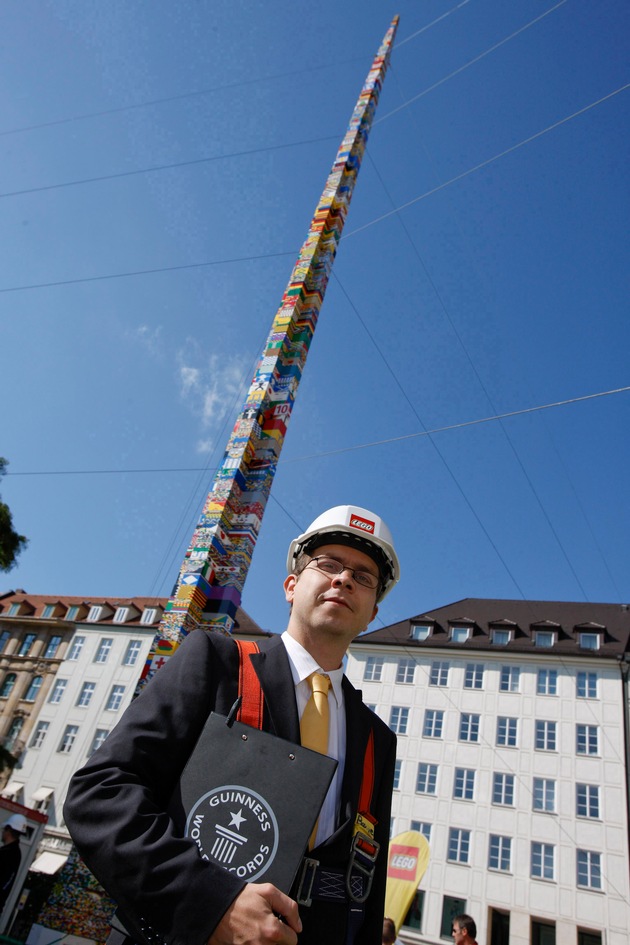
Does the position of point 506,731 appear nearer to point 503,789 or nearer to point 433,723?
point 503,789

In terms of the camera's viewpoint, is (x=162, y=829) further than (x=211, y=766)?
No

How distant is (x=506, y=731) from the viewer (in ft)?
91.2

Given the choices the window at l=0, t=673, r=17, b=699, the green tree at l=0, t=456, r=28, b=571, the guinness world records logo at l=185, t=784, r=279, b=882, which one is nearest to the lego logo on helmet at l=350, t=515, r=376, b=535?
the guinness world records logo at l=185, t=784, r=279, b=882

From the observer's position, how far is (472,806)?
26.3 metres

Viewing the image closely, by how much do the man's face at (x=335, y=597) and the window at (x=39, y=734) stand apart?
38501 millimetres

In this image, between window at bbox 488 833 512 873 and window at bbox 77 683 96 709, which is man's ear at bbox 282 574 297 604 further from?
window at bbox 77 683 96 709

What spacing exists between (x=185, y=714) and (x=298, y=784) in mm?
351

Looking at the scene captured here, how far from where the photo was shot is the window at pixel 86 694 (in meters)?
35.4

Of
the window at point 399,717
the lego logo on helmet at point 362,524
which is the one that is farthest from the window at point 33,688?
the lego logo on helmet at point 362,524

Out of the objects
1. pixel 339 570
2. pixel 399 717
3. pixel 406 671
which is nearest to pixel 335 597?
pixel 339 570

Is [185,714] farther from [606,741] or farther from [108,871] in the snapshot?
[606,741]

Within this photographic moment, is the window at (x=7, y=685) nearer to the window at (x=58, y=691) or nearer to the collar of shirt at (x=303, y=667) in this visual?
the window at (x=58, y=691)

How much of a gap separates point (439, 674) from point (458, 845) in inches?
278

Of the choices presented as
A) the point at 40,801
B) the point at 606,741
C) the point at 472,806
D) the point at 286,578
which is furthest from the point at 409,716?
the point at 286,578
